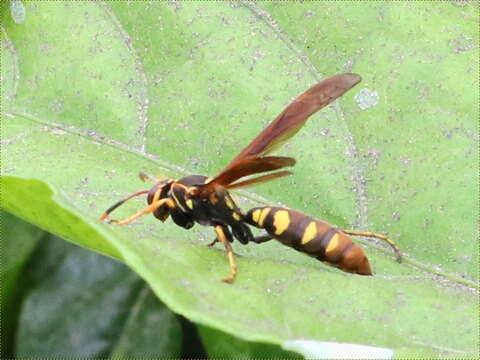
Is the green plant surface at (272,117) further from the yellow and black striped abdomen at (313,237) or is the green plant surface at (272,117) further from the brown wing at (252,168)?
the brown wing at (252,168)

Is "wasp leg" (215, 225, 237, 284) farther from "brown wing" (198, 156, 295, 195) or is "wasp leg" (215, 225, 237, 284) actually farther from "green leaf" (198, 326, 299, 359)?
"green leaf" (198, 326, 299, 359)

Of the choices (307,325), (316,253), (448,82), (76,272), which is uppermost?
(448,82)

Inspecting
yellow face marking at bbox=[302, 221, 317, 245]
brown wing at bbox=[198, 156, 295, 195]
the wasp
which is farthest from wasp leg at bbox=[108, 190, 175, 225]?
yellow face marking at bbox=[302, 221, 317, 245]

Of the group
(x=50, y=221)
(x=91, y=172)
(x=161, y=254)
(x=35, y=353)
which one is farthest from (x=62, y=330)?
(x=161, y=254)

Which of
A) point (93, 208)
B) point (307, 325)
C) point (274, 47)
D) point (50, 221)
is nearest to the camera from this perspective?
point (307, 325)

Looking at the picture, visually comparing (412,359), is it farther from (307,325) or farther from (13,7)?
(13,7)

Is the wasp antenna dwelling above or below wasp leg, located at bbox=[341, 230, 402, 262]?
above

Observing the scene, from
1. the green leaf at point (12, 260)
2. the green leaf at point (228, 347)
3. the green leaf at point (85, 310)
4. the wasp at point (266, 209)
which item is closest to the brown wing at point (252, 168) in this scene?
the wasp at point (266, 209)
